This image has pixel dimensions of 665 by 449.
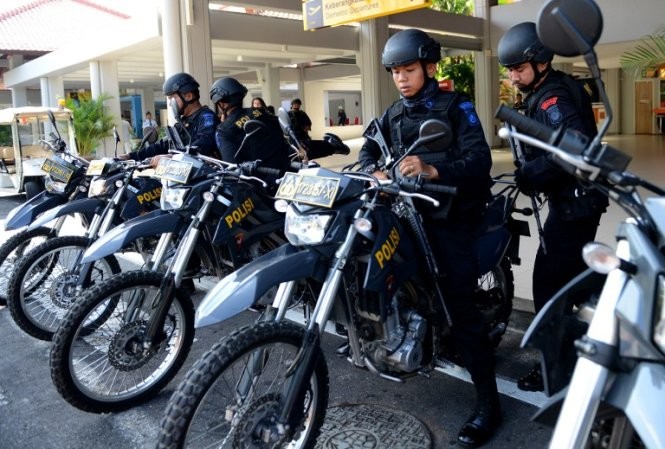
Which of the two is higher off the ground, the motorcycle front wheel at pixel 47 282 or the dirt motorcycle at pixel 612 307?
the dirt motorcycle at pixel 612 307

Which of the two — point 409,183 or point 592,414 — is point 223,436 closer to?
point 409,183

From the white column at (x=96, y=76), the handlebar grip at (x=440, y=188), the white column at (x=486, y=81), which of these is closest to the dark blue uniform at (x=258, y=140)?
the handlebar grip at (x=440, y=188)

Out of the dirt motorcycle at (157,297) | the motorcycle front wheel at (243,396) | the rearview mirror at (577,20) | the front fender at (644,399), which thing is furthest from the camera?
the dirt motorcycle at (157,297)

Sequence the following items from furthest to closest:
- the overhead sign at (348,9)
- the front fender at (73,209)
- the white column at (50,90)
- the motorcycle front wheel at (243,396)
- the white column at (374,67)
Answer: the white column at (50,90) → the white column at (374,67) → the overhead sign at (348,9) → the front fender at (73,209) → the motorcycle front wheel at (243,396)

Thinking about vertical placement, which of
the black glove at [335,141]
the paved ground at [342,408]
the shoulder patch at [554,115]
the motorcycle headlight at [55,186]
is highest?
the shoulder patch at [554,115]

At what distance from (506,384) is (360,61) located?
14.8 m

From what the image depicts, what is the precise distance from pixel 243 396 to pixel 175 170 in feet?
5.68

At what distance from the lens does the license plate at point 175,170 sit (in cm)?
373

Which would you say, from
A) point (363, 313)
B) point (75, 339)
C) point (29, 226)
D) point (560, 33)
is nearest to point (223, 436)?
point (363, 313)

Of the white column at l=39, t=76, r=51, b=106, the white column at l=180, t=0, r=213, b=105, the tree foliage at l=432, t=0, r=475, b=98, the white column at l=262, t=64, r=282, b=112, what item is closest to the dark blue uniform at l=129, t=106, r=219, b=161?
the white column at l=180, t=0, r=213, b=105

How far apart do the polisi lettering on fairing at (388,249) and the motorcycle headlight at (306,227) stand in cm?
24

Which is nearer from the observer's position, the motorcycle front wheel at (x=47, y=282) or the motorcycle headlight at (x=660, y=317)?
the motorcycle headlight at (x=660, y=317)

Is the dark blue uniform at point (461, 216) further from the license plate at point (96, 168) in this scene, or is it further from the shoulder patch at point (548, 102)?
the license plate at point (96, 168)

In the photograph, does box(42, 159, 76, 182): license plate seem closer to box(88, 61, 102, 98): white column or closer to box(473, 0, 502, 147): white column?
box(88, 61, 102, 98): white column
